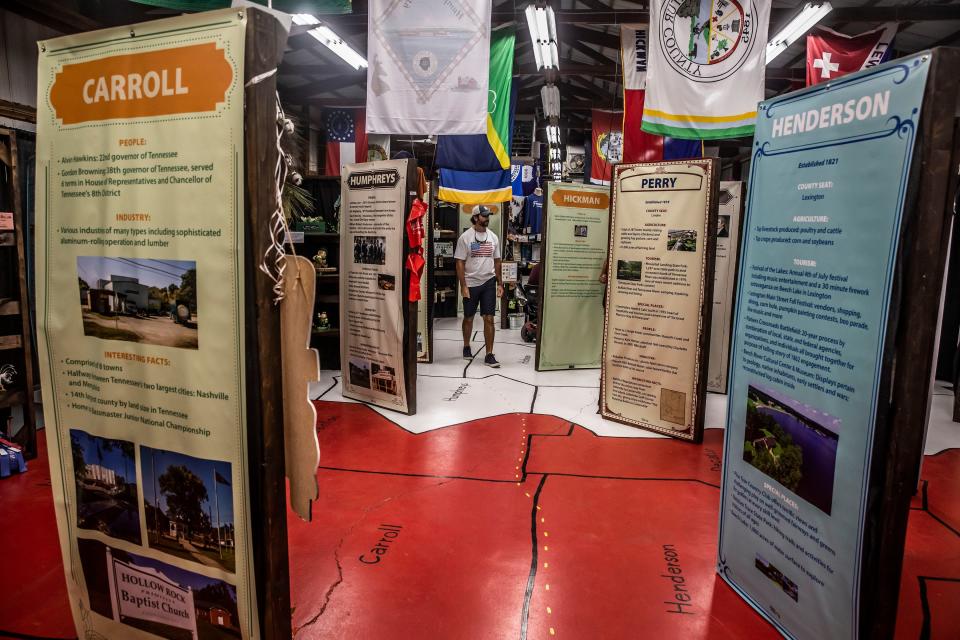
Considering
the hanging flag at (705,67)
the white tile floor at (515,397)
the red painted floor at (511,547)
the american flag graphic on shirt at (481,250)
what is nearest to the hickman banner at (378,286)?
the white tile floor at (515,397)

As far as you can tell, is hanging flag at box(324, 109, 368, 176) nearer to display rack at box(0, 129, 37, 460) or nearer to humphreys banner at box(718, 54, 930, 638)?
display rack at box(0, 129, 37, 460)

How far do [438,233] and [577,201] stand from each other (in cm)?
362

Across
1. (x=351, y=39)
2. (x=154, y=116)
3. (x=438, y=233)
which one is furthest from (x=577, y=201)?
(x=351, y=39)

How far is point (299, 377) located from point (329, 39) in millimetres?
7834

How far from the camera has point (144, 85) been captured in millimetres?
1358

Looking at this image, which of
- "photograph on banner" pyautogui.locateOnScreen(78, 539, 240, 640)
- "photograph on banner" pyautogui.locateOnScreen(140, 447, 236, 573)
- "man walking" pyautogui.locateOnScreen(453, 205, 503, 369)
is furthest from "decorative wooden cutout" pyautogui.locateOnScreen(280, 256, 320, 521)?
"man walking" pyautogui.locateOnScreen(453, 205, 503, 369)

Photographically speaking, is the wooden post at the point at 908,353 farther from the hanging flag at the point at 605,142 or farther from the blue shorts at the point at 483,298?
the hanging flag at the point at 605,142

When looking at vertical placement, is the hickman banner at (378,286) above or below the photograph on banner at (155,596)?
above

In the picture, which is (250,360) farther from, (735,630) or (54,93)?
(735,630)

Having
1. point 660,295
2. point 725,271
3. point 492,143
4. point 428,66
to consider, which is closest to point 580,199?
point 492,143

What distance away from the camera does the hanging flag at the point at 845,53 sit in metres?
6.16

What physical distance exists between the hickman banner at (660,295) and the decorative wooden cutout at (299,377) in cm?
310

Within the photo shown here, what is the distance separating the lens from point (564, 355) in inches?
243

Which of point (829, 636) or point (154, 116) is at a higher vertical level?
point (154, 116)
